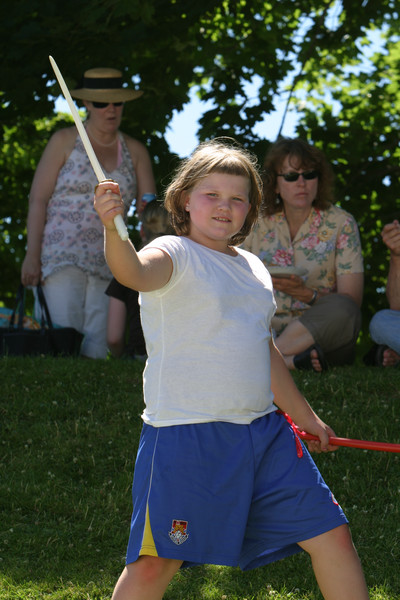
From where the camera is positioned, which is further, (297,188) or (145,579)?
(297,188)

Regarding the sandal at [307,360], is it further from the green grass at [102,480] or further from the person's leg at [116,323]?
the person's leg at [116,323]

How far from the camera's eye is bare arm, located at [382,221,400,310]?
517 cm

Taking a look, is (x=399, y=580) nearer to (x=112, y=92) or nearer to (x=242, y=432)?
(x=242, y=432)

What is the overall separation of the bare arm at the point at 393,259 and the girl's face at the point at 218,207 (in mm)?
2590

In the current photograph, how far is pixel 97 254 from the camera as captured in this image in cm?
660

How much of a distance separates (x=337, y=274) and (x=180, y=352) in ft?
12.3

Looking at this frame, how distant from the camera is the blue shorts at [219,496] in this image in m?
2.43

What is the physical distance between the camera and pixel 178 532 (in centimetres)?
242

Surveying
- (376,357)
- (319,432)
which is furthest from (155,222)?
(319,432)

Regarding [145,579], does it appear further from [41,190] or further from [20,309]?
[41,190]

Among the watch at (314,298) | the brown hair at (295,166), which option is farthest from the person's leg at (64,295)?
the watch at (314,298)

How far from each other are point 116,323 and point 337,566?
4169 millimetres

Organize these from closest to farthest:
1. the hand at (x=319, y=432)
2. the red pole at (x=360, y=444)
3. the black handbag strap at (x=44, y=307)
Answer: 1. the red pole at (x=360, y=444)
2. the hand at (x=319, y=432)
3. the black handbag strap at (x=44, y=307)

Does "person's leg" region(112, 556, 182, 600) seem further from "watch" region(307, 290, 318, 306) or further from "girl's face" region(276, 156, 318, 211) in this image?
"girl's face" region(276, 156, 318, 211)
